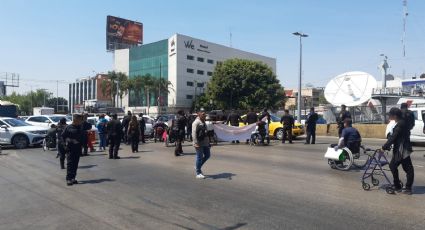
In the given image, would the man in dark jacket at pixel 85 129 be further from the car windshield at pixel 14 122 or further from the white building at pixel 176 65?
the white building at pixel 176 65

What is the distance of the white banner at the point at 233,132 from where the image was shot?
67.9 ft

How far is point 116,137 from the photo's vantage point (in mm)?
14930

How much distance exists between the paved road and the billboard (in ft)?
330

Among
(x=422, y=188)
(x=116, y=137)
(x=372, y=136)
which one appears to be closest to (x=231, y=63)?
(x=372, y=136)

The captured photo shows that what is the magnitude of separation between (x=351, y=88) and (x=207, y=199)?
109 feet

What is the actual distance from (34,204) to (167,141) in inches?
471

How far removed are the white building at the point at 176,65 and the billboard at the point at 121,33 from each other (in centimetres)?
476

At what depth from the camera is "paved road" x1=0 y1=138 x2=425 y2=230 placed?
20.9 ft

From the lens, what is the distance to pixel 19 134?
21.0m

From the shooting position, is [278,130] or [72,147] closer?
[72,147]

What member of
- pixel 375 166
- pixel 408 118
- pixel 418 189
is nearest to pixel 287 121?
pixel 408 118

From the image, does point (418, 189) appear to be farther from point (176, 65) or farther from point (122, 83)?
point (122, 83)

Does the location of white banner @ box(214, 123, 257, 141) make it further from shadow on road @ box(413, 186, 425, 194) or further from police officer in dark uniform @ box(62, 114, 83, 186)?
shadow on road @ box(413, 186, 425, 194)

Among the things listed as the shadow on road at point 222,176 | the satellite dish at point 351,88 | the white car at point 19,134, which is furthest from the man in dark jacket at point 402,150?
the satellite dish at point 351,88
